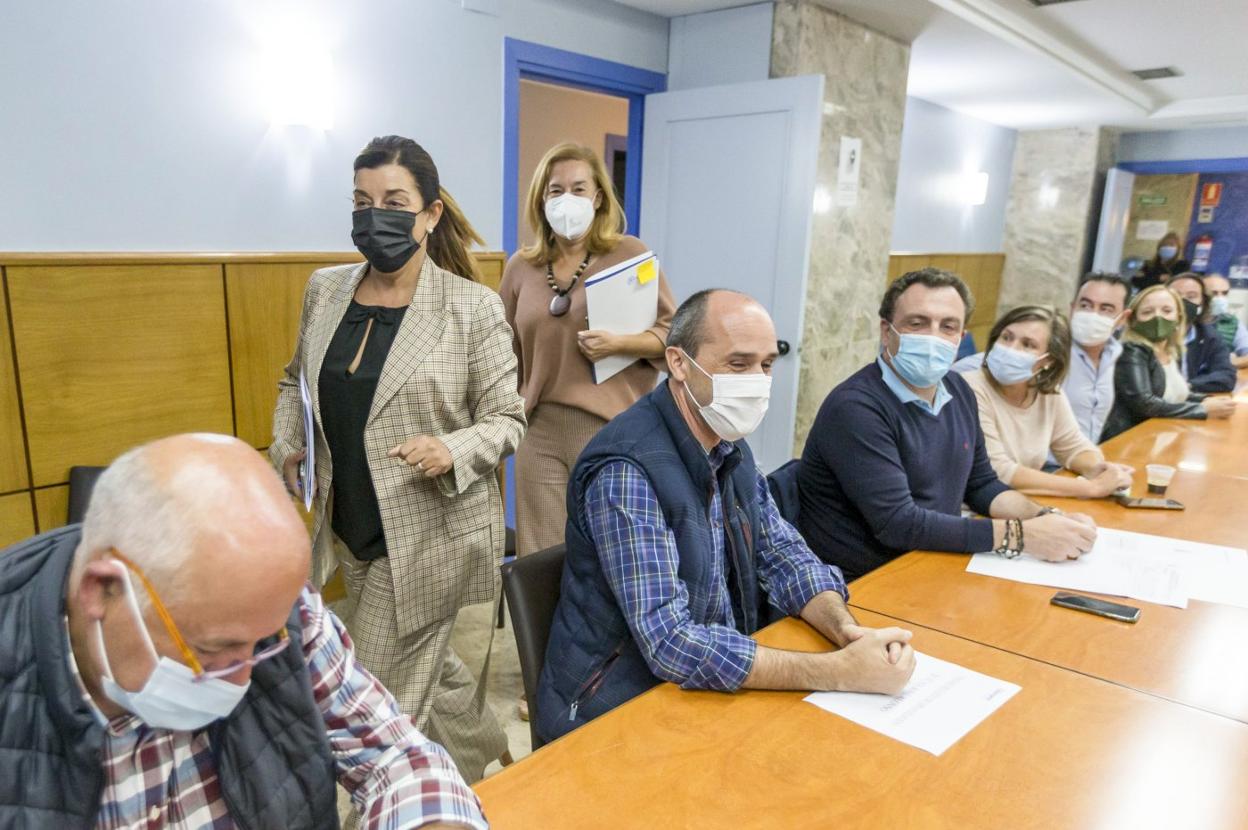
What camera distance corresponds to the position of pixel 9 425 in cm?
217

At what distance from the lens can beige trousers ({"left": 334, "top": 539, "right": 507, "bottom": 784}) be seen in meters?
1.77

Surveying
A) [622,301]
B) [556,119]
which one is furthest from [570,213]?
[556,119]

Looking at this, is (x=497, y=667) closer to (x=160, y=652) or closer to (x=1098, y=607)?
(x=1098, y=607)

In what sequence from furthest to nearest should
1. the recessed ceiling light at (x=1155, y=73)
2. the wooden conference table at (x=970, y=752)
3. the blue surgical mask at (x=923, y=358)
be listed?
the recessed ceiling light at (x=1155, y=73), the blue surgical mask at (x=923, y=358), the wooden conference table at (x=970, y=752)

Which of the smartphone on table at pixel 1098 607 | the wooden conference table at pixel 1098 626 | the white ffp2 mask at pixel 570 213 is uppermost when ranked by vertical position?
the white ffp2 mask at pixel 570 213

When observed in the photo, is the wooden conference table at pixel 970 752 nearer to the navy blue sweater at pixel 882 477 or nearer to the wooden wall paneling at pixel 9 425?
the navy blue sweater at pixel 882 477

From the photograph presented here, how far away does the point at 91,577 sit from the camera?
66 cm

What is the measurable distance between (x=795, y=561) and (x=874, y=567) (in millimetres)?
502

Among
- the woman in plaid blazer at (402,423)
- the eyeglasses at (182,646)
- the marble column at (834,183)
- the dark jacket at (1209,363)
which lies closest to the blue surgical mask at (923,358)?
the woman in plaid blazer at (402,423)

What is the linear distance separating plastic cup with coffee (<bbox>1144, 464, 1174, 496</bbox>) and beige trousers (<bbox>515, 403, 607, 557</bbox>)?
66.8 inches

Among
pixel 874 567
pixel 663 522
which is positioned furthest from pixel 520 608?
pixel 874 567

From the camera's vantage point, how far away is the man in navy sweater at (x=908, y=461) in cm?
186

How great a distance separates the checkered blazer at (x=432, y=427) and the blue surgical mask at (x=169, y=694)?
95cm

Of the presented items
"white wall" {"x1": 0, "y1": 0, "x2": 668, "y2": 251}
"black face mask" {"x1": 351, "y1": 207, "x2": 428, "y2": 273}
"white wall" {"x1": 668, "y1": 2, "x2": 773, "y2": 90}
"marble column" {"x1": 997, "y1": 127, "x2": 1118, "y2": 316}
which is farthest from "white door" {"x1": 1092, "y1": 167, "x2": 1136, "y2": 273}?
"black face mask" {"x1": 351, "y1": 207, "x2": 428, "y2": 273}
